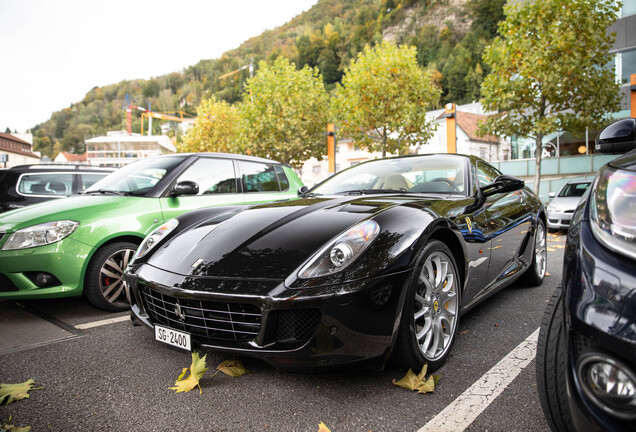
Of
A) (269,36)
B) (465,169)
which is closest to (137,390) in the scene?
(465,169)

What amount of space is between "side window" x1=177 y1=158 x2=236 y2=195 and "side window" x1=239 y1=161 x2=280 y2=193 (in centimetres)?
18

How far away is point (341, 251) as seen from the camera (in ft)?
6.37

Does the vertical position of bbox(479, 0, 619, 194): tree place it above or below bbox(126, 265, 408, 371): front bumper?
above

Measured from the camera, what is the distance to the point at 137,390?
6.84 ft

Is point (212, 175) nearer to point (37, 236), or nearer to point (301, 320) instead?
point (37, 236)

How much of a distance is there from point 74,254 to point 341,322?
2.54 metres

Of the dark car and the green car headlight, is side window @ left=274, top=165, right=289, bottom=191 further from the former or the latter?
the dark car

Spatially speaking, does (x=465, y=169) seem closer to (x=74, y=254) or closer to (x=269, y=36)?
(x=74, y=254)

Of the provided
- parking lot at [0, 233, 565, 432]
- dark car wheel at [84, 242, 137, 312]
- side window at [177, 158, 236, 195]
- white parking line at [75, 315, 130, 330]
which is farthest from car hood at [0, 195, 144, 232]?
parking lot at [0, 233, 565, 432]

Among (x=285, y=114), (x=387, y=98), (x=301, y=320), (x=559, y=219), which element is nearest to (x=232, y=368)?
(x=301, y=320)

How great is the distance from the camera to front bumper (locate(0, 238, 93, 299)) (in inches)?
126

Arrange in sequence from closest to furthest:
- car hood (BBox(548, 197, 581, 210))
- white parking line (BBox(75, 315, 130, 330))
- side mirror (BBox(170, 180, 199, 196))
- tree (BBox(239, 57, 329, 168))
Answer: white parking line (BBox(75, 315, 130, 330)) → side mirror (BBox(170, 180, 199, 196)) → car hood (BBox(548, 197, 581, 210)) → tree (BBox(239, 57, 329, 168))

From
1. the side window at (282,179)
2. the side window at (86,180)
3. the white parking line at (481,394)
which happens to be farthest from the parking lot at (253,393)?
the side window at (86,180)

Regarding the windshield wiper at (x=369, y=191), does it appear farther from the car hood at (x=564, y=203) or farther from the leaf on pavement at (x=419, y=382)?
the car hood at (x=564, y=203)
